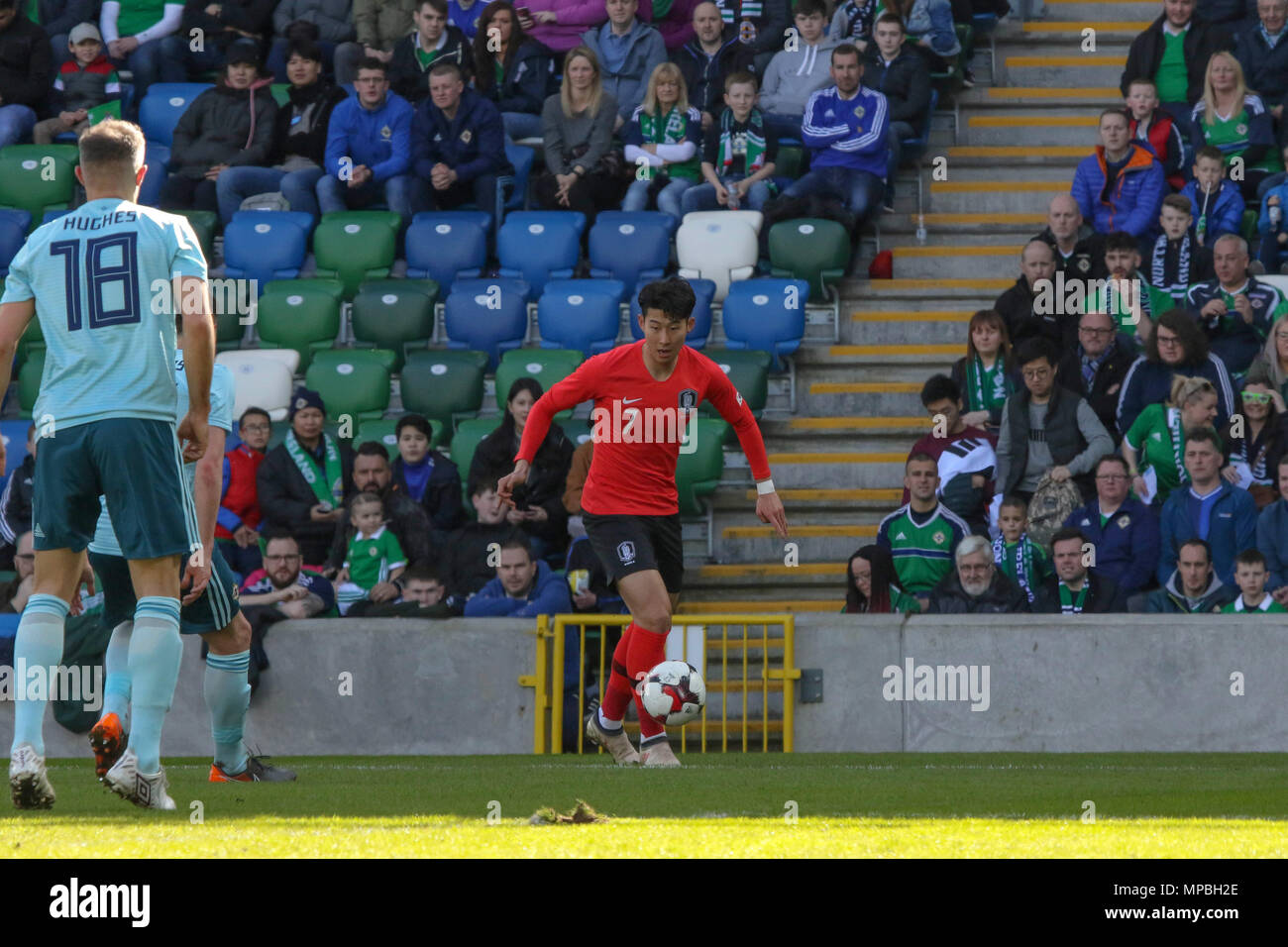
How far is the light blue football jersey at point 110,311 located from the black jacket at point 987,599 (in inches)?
250

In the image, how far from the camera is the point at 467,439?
13883mm

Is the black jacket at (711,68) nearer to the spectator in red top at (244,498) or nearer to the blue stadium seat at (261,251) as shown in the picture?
the blue stadium seat at (261,251)

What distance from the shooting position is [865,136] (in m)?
15.4

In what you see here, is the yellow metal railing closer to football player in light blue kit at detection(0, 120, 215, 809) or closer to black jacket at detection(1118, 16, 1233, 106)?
football player in light blue kit at detection(0, 120, 215, 809)

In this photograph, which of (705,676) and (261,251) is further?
(261,251)

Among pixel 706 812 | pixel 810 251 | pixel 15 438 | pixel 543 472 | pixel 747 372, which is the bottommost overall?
pixel 706 812

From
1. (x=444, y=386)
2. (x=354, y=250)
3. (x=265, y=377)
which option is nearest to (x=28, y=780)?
(x=444, y=386)

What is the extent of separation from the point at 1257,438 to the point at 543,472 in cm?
445

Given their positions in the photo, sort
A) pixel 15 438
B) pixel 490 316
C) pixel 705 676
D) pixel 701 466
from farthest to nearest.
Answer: pixel 490 316, pixel 15 438, pixel 701 466, pixel 705 676

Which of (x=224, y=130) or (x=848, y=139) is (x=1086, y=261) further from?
(x=224, y=130)

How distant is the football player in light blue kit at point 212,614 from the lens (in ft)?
24.2

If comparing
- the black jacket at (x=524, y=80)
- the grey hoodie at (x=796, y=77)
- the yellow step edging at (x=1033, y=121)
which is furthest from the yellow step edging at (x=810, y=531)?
the yellow step edging at (x=1033, y=121)

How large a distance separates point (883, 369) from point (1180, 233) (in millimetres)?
2389

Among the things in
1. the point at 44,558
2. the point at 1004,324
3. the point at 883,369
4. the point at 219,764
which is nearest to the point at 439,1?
the point at 883,369
